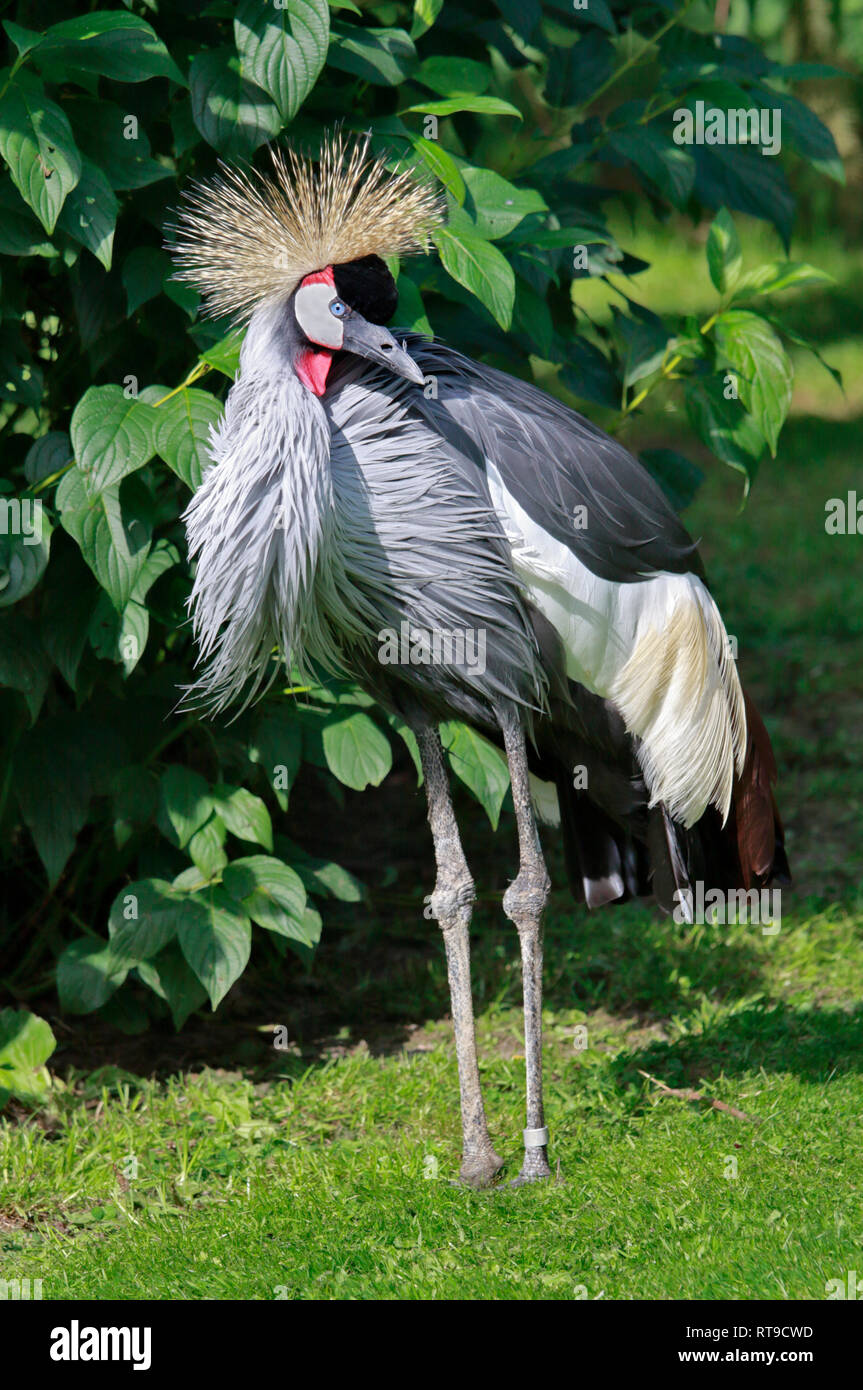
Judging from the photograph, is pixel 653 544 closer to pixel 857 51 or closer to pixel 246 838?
pixel 246 838

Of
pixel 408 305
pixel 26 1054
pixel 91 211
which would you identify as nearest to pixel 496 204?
pixel 408 305

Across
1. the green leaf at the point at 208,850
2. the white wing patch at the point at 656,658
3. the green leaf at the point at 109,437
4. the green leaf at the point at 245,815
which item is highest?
the green leaf at the point at 109,437

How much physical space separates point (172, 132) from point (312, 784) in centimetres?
255

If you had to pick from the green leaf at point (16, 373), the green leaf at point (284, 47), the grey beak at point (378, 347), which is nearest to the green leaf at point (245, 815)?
the green leaf at point (16, 373)

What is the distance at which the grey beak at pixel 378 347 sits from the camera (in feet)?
9.11

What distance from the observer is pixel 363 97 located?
144 inches

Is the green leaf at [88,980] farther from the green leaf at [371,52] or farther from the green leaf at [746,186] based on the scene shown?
the green leaf at [746,186]

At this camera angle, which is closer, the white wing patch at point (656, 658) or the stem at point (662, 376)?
the white wing patch at point (656, 658)

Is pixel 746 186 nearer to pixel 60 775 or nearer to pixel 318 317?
pixel 318 317

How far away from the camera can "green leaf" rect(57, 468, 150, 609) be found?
317 centimetres

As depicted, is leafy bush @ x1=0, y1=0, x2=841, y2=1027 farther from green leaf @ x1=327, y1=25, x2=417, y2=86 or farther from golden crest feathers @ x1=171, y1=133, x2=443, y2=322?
golden crest feathers @ x1=171, y1=133, x2=443, y2=322

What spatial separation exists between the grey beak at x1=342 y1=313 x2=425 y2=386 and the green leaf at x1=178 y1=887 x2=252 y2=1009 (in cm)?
139

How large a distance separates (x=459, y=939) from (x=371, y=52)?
188cm

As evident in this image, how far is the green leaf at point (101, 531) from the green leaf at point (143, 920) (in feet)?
2.61
